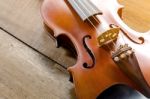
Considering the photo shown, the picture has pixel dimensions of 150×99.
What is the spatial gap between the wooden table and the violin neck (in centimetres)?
17

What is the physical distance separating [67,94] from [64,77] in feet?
0.21

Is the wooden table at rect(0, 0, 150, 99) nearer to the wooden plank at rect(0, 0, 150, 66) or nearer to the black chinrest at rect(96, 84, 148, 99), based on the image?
the wooden plank at rect(0, 0, 150, 66)

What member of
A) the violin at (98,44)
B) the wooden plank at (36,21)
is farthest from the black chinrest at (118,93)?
the wooden plank at (36,21)

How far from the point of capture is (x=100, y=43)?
32.8 inches

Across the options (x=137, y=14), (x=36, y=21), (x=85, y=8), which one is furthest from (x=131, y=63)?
(x=36, y=21)

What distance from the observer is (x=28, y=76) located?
3.29 feet

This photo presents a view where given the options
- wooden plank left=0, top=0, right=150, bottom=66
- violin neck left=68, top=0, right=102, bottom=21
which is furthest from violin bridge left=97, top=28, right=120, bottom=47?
wooden plank left=0, top=0, right=150, bottom=66

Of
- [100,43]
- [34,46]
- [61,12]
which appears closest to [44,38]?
[34,46]

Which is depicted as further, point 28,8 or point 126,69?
point 28,8

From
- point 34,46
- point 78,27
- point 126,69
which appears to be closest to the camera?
point 126,69

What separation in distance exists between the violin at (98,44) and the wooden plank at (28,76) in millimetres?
109

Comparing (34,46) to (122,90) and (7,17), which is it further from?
(122,90)

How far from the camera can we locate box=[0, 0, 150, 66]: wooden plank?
1.04 m

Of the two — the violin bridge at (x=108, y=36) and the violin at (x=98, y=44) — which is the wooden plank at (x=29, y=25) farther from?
the violin bridge at (x=108, y=36)
